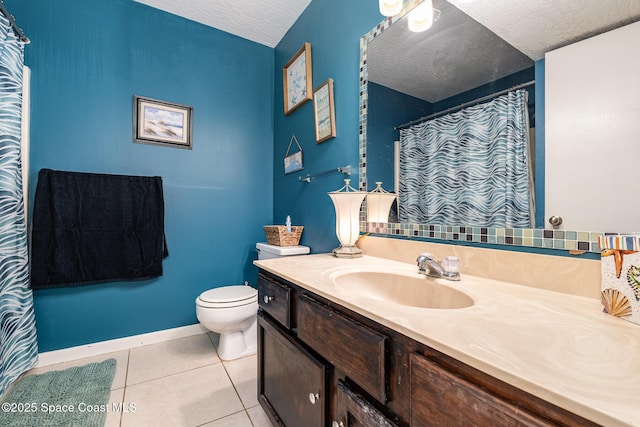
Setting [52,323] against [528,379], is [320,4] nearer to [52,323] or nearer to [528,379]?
[528,379]

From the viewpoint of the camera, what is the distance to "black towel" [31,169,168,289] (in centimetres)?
173

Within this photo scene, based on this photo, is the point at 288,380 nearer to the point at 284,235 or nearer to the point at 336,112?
the point at 284,235

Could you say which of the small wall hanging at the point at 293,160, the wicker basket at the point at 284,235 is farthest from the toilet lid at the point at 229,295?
the small wall hanging at the point at 293,160

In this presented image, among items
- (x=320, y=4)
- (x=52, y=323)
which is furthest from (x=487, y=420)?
(x=52, y=323)

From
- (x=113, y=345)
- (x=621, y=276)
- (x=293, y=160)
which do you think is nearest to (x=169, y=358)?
(x=113, y=345)

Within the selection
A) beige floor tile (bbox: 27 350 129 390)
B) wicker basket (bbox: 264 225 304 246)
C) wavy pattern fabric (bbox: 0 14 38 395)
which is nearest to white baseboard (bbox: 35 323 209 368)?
beige floor tile (bbox: 27 350 129 390)

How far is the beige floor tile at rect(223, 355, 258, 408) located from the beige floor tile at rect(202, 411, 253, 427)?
8 cm

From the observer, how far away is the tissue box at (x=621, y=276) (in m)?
0.55

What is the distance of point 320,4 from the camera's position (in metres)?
1.87

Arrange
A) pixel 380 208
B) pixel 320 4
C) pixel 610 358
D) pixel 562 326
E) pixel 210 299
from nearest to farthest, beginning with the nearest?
pixel 610 358
pixel 562 326
pixel 380 208
pixel 210 299
pixel 320 4

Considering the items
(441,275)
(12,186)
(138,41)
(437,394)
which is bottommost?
(437,394)

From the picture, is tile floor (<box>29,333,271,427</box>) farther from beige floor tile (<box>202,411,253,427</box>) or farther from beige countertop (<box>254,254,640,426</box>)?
beige countertop (<box>254,254,640,426</box>)

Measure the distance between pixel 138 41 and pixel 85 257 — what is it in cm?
160

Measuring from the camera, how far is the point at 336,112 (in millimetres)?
1683
